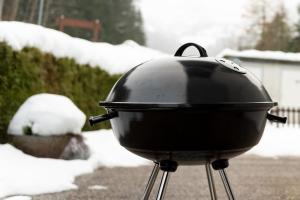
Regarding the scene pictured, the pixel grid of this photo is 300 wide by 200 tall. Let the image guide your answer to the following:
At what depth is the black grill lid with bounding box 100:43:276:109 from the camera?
2.09 m

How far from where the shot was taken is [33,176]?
5.23 metres

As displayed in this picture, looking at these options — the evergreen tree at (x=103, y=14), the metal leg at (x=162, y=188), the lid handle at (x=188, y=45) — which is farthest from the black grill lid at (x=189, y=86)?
the evergreen tree at (x=103, y=14)

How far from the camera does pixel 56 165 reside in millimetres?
6145

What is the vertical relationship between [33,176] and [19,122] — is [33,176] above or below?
below

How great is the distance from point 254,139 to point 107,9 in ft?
111

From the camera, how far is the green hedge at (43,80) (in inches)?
277

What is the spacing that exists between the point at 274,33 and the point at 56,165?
30.7 metres

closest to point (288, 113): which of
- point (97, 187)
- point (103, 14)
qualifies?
point (97, 187)

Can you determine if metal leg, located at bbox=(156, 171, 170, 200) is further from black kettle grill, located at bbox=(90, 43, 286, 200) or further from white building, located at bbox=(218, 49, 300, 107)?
white building, located at bbox=(218, 49, 300, 107)

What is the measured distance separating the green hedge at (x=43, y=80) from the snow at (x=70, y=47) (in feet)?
0.46

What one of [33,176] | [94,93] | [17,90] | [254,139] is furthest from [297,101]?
[254,139]

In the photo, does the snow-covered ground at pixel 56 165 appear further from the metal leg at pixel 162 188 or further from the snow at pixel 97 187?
the metal leg at pixel 162 188

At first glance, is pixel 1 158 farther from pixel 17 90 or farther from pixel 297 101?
pixel 297 101

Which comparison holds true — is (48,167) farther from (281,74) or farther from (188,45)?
(281,74)
